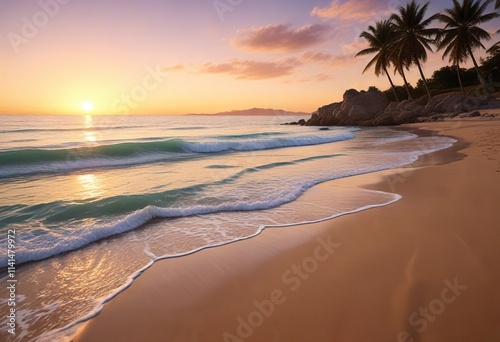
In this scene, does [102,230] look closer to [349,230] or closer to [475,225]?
[349,230]

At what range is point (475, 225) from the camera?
414 cm

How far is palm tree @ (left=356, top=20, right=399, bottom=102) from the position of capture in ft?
122

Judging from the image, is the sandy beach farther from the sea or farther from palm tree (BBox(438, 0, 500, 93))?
palm tree (BBox(438, 0, 500, 93))

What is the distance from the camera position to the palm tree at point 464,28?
3138 centimetres

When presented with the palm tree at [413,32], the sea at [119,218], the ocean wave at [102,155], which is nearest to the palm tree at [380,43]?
the palm tree at [413,32]

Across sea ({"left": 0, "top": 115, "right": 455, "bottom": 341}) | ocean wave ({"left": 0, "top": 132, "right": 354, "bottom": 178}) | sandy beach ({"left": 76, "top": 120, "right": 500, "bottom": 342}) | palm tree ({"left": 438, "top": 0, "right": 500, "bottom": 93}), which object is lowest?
sandy beach ({"left": 76, "top": 120, "right": 500, "bottom": 342})

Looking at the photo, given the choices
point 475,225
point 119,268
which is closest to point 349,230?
point 475,225

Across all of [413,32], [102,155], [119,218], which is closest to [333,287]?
[119,218]

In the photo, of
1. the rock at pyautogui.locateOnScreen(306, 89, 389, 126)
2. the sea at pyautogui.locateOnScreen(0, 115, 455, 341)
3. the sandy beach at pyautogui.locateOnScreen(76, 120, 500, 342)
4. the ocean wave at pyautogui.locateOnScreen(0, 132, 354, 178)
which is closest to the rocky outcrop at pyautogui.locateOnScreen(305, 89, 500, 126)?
the rock at pyautogui.locateOnScreen(306, 89, 389, 126)

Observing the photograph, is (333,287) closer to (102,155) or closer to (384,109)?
(102,155)

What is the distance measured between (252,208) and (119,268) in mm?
2986

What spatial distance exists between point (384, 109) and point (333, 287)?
1783 inches

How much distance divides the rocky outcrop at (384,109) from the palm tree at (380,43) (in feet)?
14.9

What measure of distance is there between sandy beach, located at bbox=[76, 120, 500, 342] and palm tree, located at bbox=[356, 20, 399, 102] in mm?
39485
